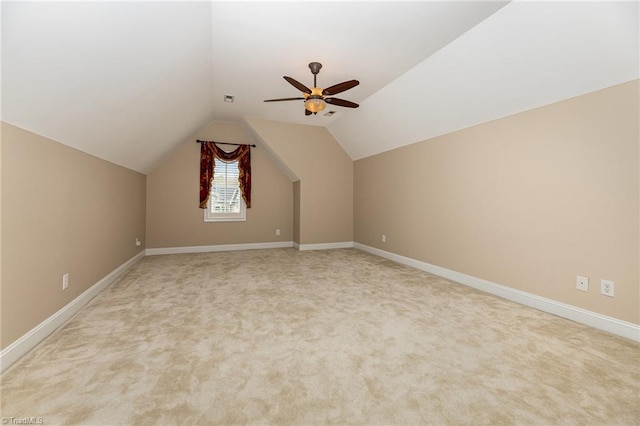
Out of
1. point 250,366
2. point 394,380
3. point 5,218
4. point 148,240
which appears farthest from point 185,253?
point 394,380

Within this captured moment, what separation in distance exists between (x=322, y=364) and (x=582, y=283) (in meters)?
2.59

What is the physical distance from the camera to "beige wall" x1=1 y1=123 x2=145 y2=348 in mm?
1861

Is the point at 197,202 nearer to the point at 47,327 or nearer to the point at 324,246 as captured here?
the point at 324,246

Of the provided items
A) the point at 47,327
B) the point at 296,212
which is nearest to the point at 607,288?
the point at 47,327

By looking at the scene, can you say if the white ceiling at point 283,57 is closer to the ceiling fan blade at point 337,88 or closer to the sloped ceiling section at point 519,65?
the sloped ceiling section at point 519,65

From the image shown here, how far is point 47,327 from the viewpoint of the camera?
225cm

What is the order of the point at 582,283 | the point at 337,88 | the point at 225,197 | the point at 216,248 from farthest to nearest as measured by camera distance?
the point at 225,197 < the point at 216,248 < the point at 337,88 < the point at 582,283

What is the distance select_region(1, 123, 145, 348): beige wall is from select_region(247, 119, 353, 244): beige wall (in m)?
3.04

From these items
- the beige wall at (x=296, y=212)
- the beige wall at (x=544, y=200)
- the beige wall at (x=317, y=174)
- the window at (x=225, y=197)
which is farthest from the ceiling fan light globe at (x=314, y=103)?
the window at (x=225, y=197)

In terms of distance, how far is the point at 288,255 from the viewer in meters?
5.63

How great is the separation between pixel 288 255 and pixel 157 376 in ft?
12.8

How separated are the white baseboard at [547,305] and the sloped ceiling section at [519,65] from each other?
203 centimetres

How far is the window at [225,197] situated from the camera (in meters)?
6.04

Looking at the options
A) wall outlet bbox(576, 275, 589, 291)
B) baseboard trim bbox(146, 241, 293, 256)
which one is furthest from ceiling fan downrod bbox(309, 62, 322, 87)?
baseboard trim bbox(146, 241, 293, 256)
